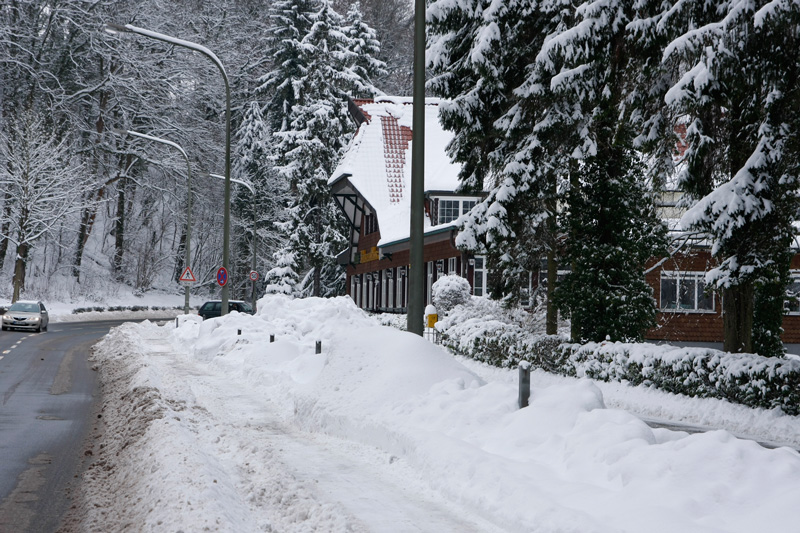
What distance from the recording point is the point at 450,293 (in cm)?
3116

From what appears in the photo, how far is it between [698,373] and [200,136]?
2173 inches

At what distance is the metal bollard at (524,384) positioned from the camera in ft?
30.1

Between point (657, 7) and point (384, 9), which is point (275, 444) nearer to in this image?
point (657, 7)

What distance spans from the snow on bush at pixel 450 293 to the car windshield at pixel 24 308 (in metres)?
18.9

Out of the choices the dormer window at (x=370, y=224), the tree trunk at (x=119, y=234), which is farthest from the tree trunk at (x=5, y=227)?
the dormer window at (x=370, y=224)

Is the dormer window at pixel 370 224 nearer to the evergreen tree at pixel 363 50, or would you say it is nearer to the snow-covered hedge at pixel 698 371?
the evergreen tree at pixel 363 50

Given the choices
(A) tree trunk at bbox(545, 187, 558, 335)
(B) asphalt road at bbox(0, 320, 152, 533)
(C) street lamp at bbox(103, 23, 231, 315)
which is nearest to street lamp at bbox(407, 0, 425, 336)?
(B) asphalt road at bbox(0, 320, 152, 533)

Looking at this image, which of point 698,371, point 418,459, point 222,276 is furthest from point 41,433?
point 222,276

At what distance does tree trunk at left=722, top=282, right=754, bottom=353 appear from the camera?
1534 cm

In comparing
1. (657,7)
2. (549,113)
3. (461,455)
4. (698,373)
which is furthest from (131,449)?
(549,113)

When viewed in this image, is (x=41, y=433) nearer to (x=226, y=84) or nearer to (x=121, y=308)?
(x=226, y=84)

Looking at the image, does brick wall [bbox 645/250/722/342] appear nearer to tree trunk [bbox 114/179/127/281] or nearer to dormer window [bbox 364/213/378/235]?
dormer window [bbox 364/213/378/235]

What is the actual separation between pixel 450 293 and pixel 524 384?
71.7 ft

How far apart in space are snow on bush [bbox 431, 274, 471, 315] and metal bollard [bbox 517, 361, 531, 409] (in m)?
21.5
